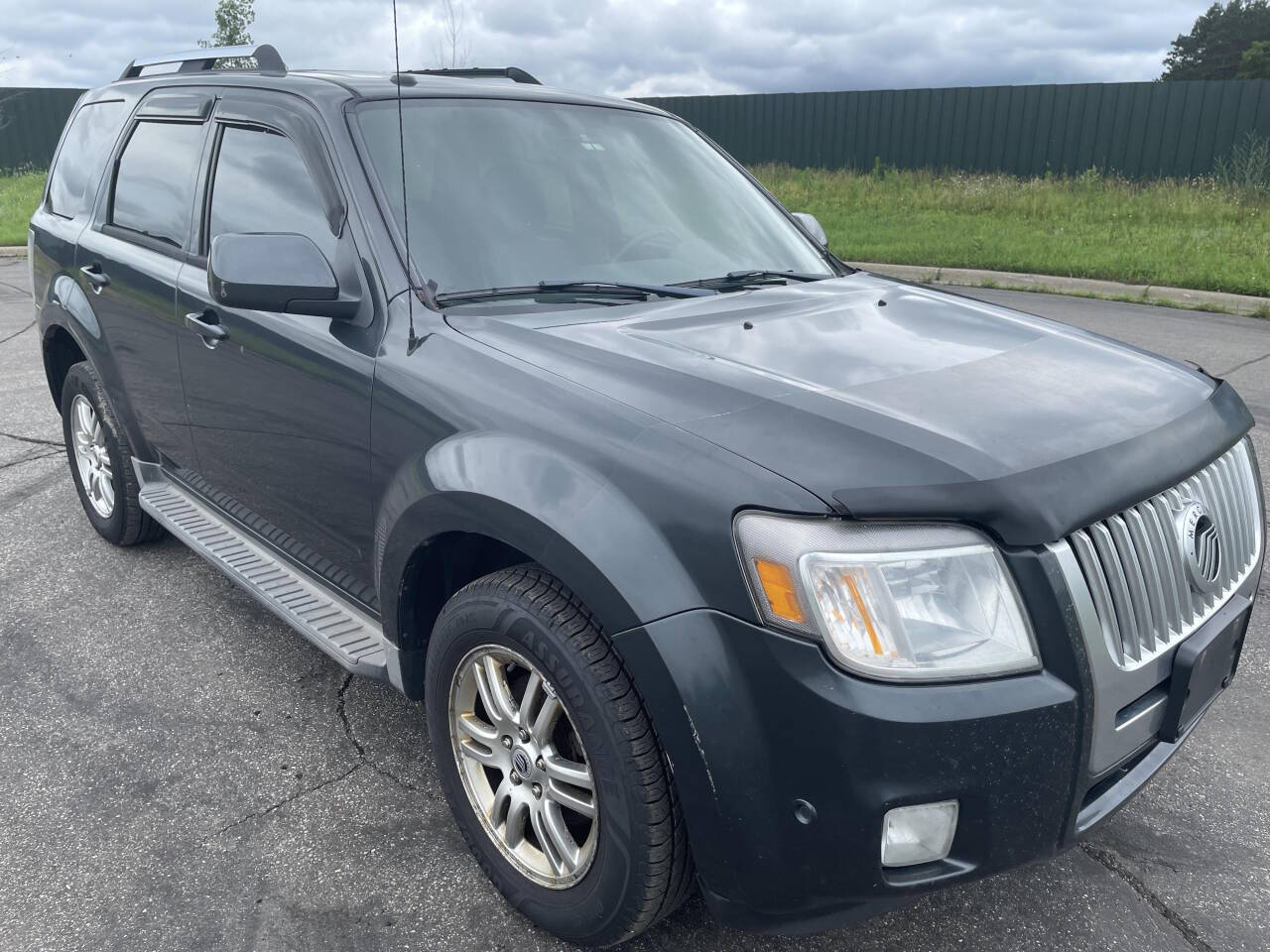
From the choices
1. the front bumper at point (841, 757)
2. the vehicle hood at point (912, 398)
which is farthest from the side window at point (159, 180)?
the front bumper at point (841, 757)

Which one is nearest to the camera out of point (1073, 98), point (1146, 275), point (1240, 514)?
point (1240, 514)

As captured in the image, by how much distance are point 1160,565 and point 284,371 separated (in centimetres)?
222

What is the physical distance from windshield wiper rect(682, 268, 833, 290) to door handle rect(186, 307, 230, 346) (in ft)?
4.65

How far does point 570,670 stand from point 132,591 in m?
2.88

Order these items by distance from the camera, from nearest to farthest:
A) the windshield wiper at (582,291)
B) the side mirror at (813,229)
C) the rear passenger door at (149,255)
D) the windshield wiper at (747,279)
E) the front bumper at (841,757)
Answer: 1. the front bumper at (841,757)
2. the windshield wiper at (582,291)
3. the windshield wiper at (747,279)
4. the rear passenger door at (149,255)
5. the side mirror at (813,229)

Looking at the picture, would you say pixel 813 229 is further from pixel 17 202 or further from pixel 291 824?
pixel 17 202

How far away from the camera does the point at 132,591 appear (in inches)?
166

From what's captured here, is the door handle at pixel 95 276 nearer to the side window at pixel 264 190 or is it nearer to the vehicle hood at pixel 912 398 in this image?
the side window at pixel 264 190

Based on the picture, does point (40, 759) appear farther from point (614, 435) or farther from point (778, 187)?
point (778, 187)

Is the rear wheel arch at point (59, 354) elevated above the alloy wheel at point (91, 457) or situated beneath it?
elevated above

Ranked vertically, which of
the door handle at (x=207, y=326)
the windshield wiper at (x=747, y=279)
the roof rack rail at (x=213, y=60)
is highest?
the roof rack rail at (x=213, y=60)

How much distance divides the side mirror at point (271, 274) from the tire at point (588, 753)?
85 centimetres

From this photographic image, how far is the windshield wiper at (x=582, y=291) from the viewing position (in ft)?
8.82

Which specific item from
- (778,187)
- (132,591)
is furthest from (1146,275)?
(132,591)
